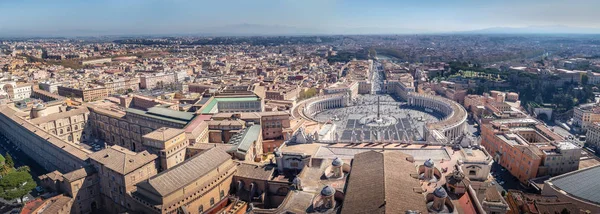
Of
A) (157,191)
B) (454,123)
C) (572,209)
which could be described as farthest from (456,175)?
(454,123)

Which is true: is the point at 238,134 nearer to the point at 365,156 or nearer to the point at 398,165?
the point at 365,156

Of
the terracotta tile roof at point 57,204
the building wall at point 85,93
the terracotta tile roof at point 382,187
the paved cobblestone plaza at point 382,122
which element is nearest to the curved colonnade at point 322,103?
the paved cobblestone plaza at point 382,122

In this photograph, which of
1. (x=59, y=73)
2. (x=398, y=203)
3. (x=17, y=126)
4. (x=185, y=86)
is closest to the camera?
(x=398, y=203)

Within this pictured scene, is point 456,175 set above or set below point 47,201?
above

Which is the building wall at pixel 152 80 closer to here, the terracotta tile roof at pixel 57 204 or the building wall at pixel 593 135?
the terracotta tile roof at pixel 57 204

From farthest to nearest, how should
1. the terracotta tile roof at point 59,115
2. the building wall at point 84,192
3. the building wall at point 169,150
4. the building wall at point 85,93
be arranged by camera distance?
the building wall at point 85,93 → the terracotta tile roof at point 59,115 → the building wall at point 169,150 → the building wall at point 84,192

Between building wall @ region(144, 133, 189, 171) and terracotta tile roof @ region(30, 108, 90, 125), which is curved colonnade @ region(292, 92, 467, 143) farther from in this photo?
terracotta tile roof @ region(30, 108, 90, 125)

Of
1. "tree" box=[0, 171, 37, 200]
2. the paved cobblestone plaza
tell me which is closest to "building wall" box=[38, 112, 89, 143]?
"tree" box=[0, 171, 37, 200]
